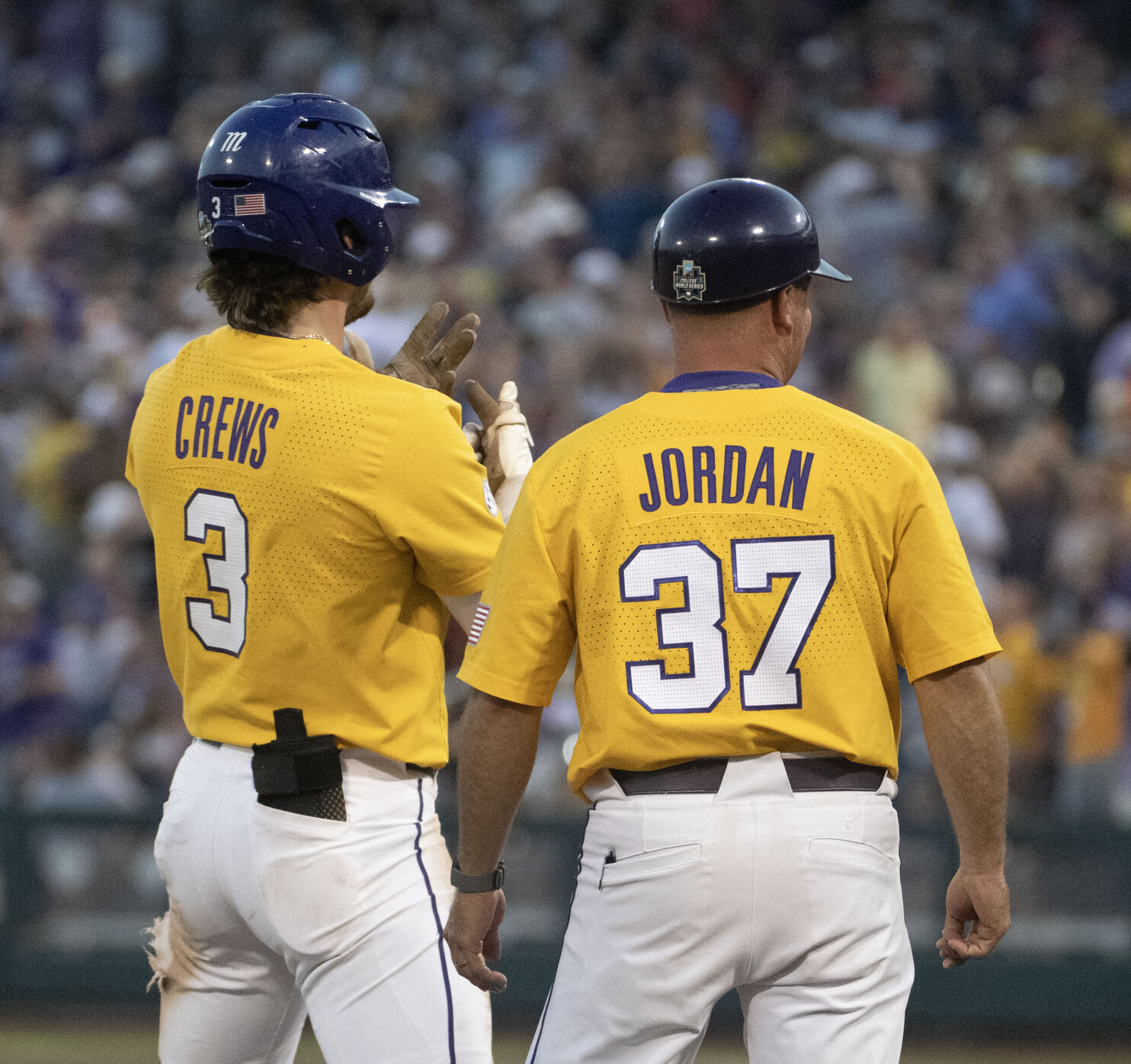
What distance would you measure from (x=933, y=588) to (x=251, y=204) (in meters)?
1.42

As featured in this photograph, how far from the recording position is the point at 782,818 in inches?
104

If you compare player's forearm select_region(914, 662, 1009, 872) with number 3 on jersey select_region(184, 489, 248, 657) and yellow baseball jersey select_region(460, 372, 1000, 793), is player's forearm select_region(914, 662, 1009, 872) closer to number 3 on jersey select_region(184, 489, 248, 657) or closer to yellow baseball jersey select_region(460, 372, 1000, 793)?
yellow baseball jersey select_region(460, 372, 1000, 793)

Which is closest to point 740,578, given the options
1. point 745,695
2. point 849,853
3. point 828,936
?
point 745,695

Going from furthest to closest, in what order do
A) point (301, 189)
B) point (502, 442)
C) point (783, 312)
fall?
point (502, 442), point (301, 189), point (783, 312)

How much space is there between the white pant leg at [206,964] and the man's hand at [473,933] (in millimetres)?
363

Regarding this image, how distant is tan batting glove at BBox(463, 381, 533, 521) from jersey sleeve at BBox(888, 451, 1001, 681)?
816 millimetres

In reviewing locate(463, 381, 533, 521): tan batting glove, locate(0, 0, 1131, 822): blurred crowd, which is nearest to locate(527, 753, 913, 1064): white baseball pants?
locate(463, 381, 533, 521): tan batting glove

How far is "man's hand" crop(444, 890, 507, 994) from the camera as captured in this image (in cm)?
281

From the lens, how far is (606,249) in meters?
10.3

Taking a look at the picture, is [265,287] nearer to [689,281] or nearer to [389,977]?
[689,281]

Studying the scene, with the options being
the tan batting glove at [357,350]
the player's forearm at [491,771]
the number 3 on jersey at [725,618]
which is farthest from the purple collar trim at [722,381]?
the tan batting glove at [357,350]

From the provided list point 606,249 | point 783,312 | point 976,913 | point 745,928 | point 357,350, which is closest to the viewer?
point 745,928

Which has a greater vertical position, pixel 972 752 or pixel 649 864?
pixel 972 752

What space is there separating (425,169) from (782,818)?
29.7ft
